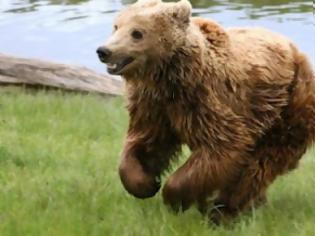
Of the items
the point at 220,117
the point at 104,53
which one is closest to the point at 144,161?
the point at 220,117

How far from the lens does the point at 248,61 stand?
6.30m

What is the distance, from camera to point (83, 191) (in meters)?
6.62

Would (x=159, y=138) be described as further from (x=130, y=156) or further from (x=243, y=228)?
(x=243, y=228)

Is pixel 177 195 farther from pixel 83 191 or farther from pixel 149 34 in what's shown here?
pixel 149 34

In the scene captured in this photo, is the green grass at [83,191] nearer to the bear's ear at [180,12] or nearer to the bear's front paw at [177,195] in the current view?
the bear's front paw at [177,195]

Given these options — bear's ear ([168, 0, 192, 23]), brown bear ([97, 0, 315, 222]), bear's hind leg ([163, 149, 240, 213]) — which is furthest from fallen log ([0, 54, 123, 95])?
bear's ear ([168, 0, 192, 23])

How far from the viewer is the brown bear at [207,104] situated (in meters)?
5.91

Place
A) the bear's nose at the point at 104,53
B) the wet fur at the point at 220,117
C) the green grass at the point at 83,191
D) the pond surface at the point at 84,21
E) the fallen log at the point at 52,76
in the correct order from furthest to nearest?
the pond surface at the point at 84,21, the fallen log at the point at 52,76, the wet fur at the point at 220,117, the green grass at the point at 83,191, the bear's nose at the point at 104,53

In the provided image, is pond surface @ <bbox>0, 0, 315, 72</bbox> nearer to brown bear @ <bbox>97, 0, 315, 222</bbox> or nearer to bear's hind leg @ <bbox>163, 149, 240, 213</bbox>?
brown bear @ <bbox>97, 0, 315, 222</bbox>

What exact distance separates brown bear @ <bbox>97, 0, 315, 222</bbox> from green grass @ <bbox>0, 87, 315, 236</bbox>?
0.61 ft

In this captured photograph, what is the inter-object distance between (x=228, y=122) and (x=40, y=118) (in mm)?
3523

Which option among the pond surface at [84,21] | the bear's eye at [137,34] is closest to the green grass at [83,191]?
the bear's eye at [137,34]

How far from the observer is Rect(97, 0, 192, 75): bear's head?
19.1 feet

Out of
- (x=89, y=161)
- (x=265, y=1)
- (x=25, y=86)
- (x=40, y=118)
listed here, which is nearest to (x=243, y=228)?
(x=89, y=161)
